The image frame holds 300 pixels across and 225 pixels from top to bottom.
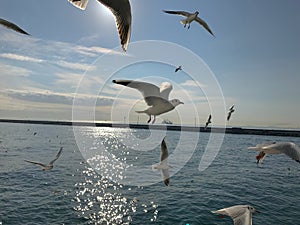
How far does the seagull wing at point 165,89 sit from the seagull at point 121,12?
361 cm

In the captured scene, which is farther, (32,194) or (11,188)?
(11,188)

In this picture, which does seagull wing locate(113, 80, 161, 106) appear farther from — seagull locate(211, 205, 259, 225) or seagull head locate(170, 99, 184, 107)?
seagull locate(211, 205, 259, 225)

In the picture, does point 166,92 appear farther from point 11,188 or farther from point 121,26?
point 11,188

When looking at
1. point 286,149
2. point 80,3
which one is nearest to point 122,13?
point 80,3

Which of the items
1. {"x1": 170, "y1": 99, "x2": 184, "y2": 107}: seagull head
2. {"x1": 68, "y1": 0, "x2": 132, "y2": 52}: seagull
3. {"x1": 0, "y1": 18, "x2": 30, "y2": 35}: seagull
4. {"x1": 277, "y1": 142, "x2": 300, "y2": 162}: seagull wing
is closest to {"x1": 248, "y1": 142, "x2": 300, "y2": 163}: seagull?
{"x1": 277, "y1": 142, "x2": 300, "y2": 162}: seagull wing

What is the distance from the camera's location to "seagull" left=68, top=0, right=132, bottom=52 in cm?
330

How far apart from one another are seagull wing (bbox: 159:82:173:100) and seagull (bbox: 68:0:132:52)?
3.61 metres

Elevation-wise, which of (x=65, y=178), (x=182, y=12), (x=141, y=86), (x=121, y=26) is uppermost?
(x=182, y=12)

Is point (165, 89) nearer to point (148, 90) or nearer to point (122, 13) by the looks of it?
point (148, 90)

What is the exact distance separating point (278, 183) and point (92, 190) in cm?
2538

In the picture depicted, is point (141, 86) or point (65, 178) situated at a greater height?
point (141, 86)

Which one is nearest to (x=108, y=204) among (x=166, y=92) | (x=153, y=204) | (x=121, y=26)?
(x=153, y=204)

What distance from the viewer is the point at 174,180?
33.5 metres

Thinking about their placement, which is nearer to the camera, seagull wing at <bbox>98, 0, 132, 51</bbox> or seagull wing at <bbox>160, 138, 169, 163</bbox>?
seagull wing at <bbox>98, 0, 132, 51</bbox>
